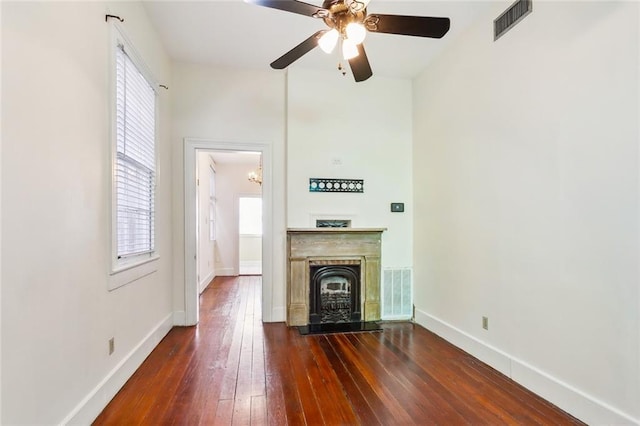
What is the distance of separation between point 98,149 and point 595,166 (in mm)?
3222

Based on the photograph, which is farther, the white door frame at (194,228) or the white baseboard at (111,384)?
the white door frame at (194,228)

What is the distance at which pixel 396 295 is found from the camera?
4.11 m

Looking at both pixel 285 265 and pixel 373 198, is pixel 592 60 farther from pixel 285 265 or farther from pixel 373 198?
pixel 285 265

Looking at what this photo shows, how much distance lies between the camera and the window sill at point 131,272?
2.26 metres

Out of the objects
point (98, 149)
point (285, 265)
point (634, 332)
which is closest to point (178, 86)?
point (98, 149)

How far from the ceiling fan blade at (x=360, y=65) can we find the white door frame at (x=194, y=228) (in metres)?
1.85

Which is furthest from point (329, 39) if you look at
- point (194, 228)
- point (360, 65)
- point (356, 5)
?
point (194, 228)

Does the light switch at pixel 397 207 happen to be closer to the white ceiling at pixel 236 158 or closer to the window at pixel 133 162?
the window at pixel 133 162

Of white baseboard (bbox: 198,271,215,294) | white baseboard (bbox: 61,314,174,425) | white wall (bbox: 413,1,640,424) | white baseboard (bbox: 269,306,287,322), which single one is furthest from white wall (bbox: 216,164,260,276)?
white wall (bbox: 413,1,640,424)

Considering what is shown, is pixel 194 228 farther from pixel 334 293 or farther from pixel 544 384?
pixel 544 384

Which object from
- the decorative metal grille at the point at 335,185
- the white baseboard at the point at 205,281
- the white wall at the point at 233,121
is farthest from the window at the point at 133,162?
the white baseboard at the point at 205,281

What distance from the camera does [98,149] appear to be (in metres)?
2.10

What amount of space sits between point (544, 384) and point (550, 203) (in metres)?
1.30

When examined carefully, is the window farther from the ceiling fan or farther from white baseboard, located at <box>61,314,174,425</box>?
the ceiling fan
